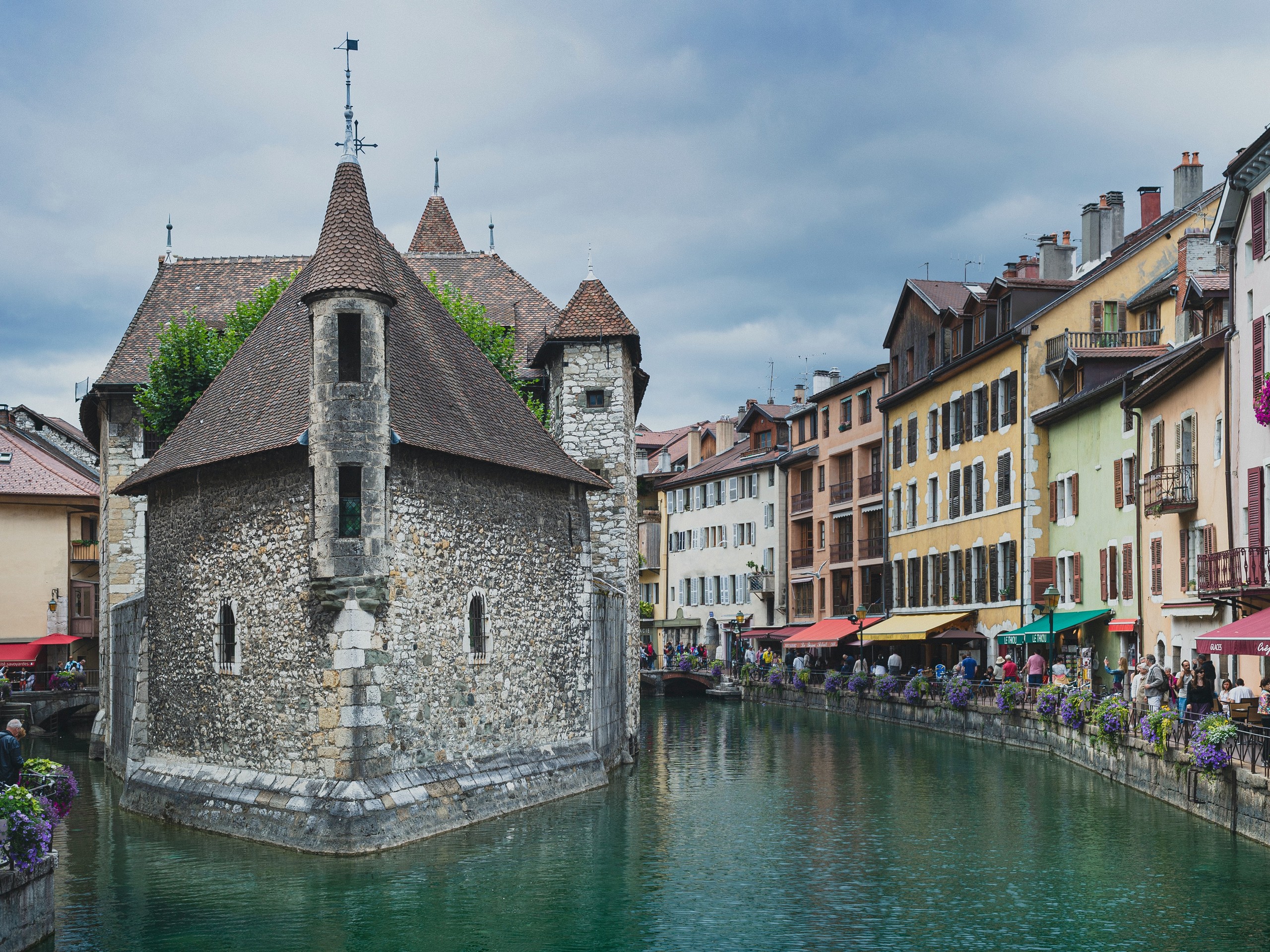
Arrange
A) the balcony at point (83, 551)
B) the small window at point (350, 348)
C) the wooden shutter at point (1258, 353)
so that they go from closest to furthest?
the small window at point (350, 348)
the wooden shutter at point (1258, 353)
the balcony at point (83, 551)

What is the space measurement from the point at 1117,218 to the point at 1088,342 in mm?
6331

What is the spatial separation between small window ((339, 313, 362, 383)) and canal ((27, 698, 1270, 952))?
Result: 6970mm

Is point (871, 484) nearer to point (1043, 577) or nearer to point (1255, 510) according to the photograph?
point (1043, 577)

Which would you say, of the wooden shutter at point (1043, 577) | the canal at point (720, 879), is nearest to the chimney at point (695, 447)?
the wooden shutter at point (1043, 577)

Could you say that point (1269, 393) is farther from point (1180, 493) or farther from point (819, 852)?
point (819, 852)

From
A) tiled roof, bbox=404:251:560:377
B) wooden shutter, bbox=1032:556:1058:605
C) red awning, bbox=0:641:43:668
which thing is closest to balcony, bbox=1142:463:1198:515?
wooden shutter, bbox=1032:556:1058:605

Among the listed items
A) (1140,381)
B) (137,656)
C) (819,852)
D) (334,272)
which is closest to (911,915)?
(819,852)

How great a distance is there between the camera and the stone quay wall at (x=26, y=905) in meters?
14.3

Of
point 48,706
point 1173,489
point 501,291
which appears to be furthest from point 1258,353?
point 48,706

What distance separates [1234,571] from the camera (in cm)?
2700

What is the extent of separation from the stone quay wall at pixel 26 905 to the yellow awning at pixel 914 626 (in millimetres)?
34557

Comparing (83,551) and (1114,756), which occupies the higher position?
(83,551)

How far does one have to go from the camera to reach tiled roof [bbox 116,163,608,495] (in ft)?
74.9

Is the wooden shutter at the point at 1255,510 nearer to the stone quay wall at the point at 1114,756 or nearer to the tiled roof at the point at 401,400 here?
the stone quay wall at the point at 1114,756
